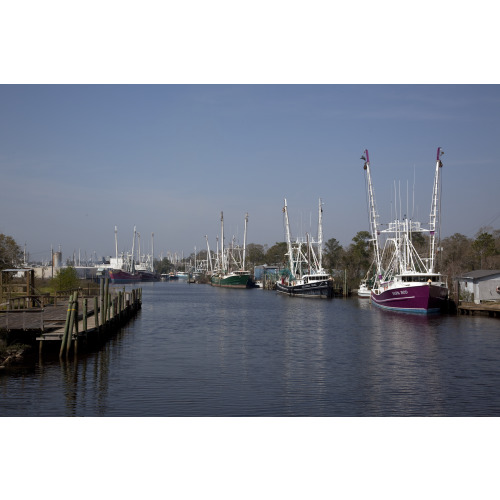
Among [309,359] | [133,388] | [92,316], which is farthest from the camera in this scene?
[92,316]

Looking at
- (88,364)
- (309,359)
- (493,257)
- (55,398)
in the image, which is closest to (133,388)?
(55,398)

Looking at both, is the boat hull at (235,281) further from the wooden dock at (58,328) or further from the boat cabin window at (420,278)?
the wooden dock at (58,328)

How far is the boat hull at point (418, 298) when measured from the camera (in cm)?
5428

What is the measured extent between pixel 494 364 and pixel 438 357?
3.19 m

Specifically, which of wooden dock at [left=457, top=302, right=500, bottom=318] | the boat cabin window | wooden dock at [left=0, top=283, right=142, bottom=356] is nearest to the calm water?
wooden dock at [left=0, top=283, right=142, bottom=356]

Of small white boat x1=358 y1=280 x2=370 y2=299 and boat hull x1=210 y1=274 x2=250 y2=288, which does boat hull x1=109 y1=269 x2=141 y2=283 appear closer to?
boat hull x1=210 y1=274 x2=250 y2=288

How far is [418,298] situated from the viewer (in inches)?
2168

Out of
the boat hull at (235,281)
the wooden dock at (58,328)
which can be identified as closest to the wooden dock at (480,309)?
the wooden dock at (58,328)

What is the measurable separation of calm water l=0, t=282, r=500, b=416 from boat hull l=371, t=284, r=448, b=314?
8.27 metres

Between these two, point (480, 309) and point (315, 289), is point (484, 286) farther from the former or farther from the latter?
point (315, 289)

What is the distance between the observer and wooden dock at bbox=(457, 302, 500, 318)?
2021 inches

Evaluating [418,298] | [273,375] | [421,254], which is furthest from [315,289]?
[273,375]

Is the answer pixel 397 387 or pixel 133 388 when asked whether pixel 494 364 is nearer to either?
pixel 397 387

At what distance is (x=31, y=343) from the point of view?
95.0 feet
